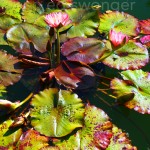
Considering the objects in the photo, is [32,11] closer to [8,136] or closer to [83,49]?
[83,49]

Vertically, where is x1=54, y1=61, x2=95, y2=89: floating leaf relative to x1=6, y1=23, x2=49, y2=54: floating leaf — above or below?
below

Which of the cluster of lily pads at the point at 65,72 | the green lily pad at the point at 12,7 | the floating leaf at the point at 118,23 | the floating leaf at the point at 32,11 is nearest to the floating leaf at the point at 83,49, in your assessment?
the cluster of lily pads at the point at 65,72

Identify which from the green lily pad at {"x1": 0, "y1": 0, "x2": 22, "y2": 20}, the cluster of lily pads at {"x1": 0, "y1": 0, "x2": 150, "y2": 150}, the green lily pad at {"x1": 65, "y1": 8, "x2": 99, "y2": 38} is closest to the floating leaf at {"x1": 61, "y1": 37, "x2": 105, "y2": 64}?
the cluster of lily pads at {"x1": 0, "y1": 0, "x2": 150, "y2": 150}

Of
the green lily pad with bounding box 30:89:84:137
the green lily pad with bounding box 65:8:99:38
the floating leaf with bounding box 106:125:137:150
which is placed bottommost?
the floating leaf with bounding box 106:125:137:150

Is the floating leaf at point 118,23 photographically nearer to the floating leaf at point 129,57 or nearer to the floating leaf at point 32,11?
the floating leaf at point 129,57

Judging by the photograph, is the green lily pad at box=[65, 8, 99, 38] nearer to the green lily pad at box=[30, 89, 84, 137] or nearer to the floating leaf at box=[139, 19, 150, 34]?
the floating leaf at box=[139, 19, 150, 34]

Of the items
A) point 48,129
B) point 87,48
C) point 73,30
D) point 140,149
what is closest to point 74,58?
point 87,48

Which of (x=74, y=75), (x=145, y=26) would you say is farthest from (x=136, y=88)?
(x=145, y=26)
